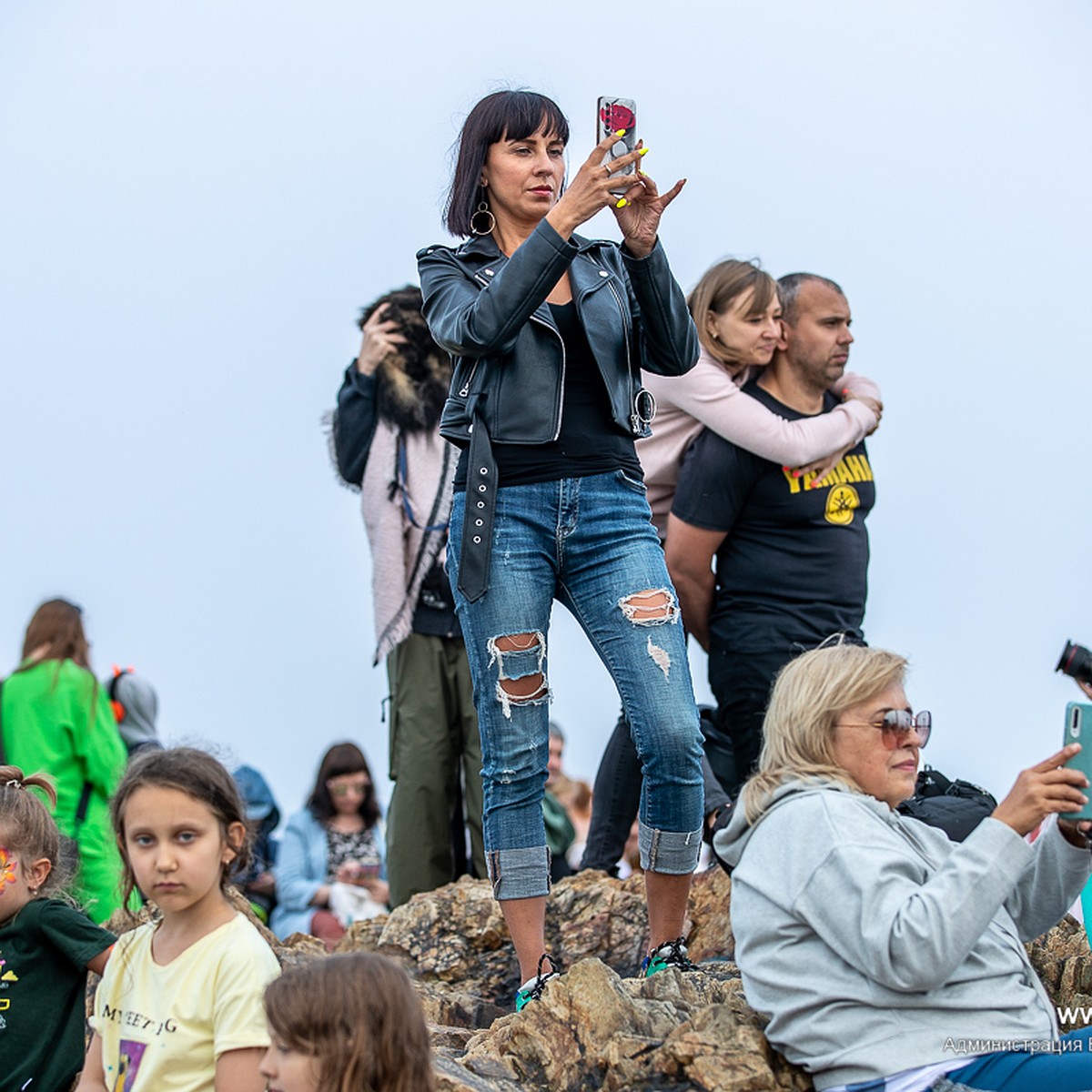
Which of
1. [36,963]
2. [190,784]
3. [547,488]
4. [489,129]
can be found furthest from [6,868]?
[489,129]

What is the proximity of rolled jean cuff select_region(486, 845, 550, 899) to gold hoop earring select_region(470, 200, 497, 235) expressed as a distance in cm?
158

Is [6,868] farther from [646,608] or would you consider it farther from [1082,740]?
[1082,740]

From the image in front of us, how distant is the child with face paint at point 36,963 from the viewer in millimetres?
3301

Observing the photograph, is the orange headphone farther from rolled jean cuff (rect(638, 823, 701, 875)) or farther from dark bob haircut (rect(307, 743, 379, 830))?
rolled jean cuff (rect(638, 823, 701, 875))

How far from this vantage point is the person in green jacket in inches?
239

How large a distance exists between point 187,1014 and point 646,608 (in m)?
1.45

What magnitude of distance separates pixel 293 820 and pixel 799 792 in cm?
530

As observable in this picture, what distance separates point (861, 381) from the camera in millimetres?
5305

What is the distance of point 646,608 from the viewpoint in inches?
146

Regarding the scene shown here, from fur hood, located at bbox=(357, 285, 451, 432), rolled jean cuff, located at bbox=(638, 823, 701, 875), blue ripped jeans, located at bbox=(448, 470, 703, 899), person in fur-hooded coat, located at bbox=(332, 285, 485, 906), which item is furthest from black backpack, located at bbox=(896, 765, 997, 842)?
fur hood, located at bbox=(357, 285, 451, 432)

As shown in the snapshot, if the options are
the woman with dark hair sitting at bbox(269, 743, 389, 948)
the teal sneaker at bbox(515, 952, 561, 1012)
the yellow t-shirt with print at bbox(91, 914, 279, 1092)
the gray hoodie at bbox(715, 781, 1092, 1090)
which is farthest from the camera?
the woman with dark hair sitting at bbox(269, 743, 389, 948)

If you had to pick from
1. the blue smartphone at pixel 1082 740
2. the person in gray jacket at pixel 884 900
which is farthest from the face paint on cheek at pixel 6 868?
the blue smartphone at pixel 1082 740

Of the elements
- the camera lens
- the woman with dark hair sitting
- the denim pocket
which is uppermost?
the denim pocket

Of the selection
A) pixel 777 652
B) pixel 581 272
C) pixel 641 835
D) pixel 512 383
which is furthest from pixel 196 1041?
pixel 777 652
